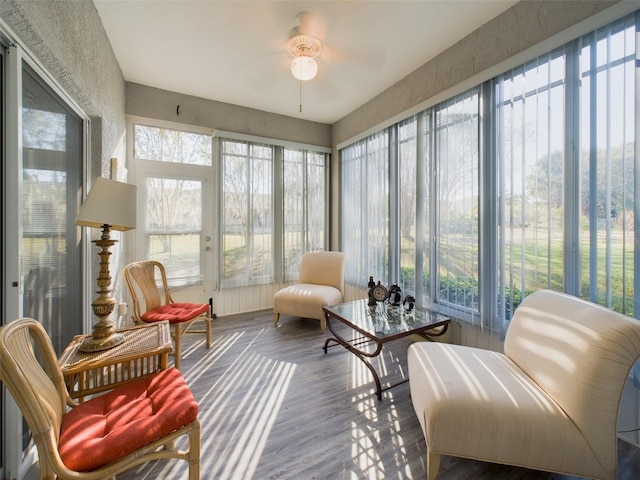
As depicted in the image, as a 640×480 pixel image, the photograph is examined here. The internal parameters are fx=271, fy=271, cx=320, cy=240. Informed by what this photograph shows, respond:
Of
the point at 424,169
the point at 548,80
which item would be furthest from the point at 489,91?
the point at 424,169

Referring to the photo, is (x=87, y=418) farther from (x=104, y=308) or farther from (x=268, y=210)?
(x=268, y=210)

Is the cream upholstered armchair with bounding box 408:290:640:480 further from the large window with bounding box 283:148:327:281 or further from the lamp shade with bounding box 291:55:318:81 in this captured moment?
the large window with bounding box 283:148:327:281

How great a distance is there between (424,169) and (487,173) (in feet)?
2.34

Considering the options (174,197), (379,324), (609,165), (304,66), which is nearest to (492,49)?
(609,165)

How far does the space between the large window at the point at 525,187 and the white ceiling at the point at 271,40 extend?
23.2 inches

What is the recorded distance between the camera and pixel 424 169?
285 cm

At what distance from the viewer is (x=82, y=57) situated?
1834 mm

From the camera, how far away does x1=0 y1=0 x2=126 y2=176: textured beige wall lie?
1.28 metres

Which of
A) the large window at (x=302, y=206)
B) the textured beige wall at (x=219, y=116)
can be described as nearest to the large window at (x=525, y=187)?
the large window at (x=302, y=206)

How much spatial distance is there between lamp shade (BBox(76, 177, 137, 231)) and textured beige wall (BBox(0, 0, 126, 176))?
0.70 meters

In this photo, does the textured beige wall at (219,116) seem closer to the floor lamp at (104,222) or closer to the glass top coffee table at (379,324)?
the floor lamp at (104,222)

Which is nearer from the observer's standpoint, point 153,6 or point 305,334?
point 153,6

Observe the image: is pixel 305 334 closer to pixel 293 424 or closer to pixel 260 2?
pixel 293 424

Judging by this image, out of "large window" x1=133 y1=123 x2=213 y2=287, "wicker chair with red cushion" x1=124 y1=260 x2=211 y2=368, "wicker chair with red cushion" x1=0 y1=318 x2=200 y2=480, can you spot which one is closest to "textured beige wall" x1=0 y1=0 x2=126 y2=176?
"large window" x1=133 y1=123 x2=213 y2=287
